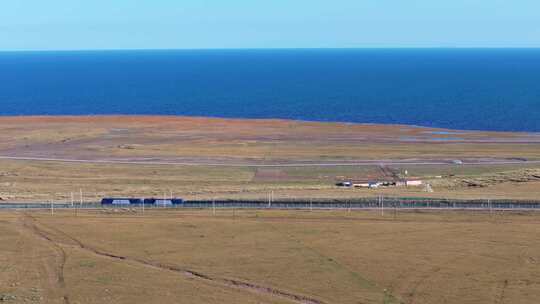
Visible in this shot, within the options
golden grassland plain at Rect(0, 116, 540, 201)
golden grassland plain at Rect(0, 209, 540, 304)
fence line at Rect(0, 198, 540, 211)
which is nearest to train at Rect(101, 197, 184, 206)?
fence line at Rect(0, 198, 540, 211)

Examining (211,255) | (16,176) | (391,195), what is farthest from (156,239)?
(16,176)

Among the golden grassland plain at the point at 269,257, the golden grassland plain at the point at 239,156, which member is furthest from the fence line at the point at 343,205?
the golden grassland plain at the point at 239,156

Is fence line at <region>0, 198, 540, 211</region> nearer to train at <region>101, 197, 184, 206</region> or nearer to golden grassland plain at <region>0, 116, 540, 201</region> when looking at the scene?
train at <region>101, 197, 184, 206</region>

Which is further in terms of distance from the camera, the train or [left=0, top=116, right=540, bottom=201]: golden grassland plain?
[left=0, top=116, right=540, bottom=201]: golden grassland plain

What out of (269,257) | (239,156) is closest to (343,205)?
(269,257)

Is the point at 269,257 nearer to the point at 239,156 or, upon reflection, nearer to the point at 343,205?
the point at 343,205

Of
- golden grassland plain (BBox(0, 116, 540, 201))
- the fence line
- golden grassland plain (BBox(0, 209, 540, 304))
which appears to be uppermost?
golden grassland plain (BBox(0, 116, 540, 201))

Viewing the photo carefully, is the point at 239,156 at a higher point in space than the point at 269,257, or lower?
higher
